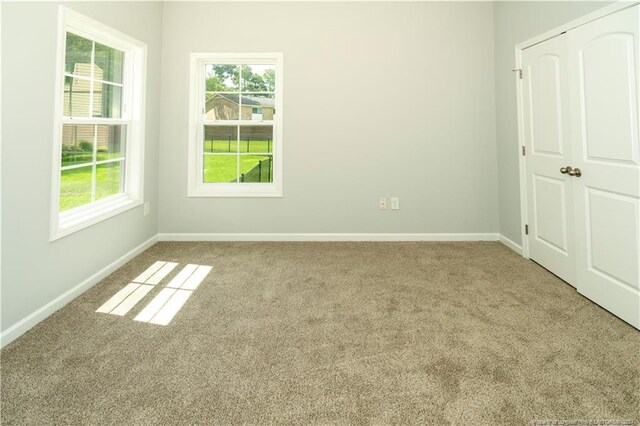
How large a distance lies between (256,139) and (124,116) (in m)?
1.38

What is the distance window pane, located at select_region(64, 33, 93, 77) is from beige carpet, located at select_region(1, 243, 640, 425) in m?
1.70

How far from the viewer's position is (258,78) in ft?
13.3

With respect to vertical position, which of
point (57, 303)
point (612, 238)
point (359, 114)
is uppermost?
point (359, 114)

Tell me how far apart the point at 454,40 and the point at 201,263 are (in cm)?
375

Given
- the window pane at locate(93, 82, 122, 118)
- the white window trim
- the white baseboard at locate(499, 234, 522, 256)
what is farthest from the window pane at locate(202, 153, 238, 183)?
the white baseboard at locate(499, 234, 522, 256)

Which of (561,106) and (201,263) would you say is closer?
(561,106)

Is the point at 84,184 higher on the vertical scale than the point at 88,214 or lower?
higher

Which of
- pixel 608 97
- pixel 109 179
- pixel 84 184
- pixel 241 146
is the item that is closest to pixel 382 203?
pixel 241 146

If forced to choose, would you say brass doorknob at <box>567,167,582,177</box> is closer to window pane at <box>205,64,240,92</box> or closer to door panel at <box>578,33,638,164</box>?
door panel at <box>578,33,638,164</box>

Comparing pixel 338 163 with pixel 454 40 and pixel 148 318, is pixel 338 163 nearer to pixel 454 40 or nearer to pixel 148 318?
pixel 454 40

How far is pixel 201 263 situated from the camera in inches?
129

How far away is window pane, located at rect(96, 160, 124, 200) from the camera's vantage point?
305 cm

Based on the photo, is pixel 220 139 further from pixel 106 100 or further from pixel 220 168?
pixel 106 100

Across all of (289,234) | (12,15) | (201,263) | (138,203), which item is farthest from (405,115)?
(12,15)
